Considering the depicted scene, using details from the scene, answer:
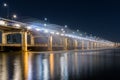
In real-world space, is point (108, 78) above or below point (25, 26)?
below

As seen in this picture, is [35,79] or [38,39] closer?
[35,79]

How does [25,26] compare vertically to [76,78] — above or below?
above

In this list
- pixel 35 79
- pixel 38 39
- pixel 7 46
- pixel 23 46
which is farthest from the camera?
pixel 38 39

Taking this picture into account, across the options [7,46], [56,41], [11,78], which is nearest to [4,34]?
[7,46]

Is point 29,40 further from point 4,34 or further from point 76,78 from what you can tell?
point 76,78

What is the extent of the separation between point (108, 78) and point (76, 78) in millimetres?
2217

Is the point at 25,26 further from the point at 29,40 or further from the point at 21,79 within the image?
the point at 21,79

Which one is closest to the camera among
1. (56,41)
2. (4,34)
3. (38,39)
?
(4,34)

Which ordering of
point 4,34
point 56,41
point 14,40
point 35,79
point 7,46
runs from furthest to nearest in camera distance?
1. point 56,41
2. point 14,40
3. point 4,34
4. point 7,46
5. point 35,79

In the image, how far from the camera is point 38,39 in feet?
529

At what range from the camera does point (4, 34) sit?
118 m

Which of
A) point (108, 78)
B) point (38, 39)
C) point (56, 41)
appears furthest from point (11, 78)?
point (56, 41)

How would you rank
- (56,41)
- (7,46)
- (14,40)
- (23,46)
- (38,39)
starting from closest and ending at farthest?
(23,46) → (7,46) → (14,40) → (38,39) → (56,41)

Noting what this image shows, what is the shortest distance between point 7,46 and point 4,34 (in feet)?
49.9
